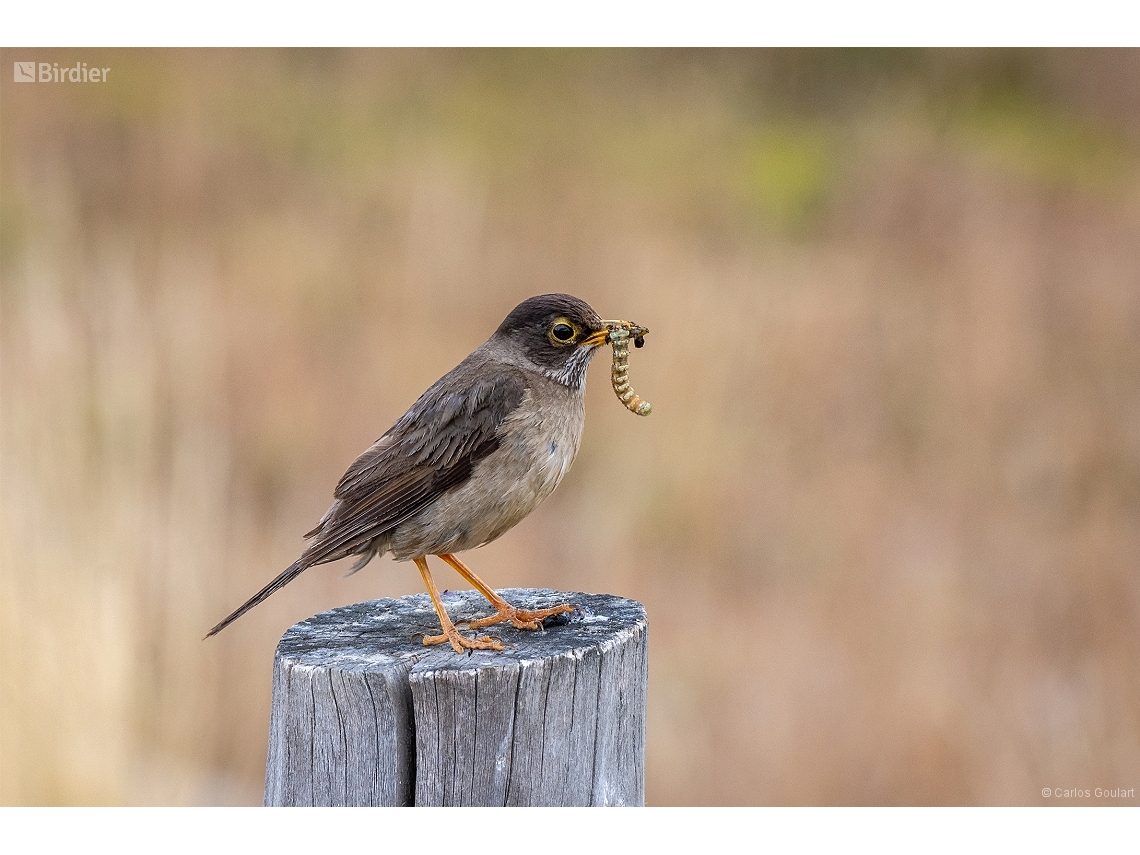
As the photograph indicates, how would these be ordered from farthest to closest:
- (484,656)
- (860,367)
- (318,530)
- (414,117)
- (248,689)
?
(414,117), (860,367), (248,689), (318,530), (484,656)

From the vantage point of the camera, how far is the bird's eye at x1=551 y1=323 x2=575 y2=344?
476 centimetres

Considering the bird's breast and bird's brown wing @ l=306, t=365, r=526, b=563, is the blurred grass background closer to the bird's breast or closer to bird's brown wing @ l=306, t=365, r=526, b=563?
bird's brown wing @ l=306, t=365, r=526, b=563

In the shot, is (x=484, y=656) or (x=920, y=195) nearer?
(x=484, y=656)

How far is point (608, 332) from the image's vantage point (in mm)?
4742

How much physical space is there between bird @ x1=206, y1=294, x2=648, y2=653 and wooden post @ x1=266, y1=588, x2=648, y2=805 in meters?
0.54

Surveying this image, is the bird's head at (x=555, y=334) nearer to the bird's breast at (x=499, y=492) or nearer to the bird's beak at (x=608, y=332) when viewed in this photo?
the bird's beak at (x=608, y=332)

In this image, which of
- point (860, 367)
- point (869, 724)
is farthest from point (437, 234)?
point (869, 724)

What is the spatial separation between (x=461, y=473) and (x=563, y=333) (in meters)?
0.78

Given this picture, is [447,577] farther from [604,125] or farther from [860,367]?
[604,125]

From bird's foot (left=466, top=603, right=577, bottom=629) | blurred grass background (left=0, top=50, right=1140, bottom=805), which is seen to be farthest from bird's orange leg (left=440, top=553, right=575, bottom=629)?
blurred grass background (left=0, top=50, right=1140, bottom=805)

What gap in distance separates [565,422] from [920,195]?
31.8 feet

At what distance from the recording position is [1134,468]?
9883mm

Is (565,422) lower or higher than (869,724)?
higher

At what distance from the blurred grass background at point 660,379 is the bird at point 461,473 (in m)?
2.01
